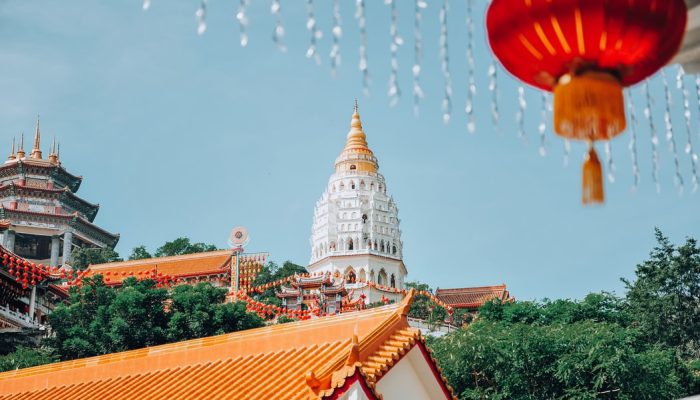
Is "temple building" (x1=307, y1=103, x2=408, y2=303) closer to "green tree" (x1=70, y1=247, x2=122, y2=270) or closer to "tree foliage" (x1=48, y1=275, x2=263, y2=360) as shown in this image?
"green tree" (x1=70, y1=247, x2=122, y2=270)

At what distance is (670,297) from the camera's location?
39.3 meters

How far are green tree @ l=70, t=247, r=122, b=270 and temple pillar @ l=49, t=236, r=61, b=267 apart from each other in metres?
1.17

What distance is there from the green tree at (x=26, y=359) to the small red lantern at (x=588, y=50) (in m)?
23.5

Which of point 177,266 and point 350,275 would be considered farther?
point 350,275

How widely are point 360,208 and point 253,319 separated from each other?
31637 mm

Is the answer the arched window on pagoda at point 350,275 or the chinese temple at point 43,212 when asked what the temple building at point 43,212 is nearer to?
the chinese temple at point 43,212

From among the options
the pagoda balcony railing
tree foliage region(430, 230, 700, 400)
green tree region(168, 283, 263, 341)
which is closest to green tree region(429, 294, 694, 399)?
tree foliage region(430, 230, 700, 400)

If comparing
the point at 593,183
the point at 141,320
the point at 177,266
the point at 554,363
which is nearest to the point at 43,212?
the point at 177,266

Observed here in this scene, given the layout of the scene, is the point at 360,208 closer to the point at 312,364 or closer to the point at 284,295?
the point at 284,295

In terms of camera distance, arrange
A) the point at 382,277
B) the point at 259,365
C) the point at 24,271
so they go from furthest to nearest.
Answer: the point at 382,277 < the point at 24,271 < the point at 259,365

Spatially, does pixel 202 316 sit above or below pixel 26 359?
above

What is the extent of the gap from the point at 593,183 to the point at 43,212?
2476 inches

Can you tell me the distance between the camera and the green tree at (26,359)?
2519 centimetres

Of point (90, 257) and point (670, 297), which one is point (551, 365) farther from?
point (90, 257)
